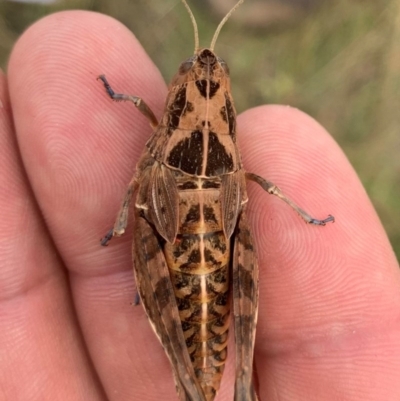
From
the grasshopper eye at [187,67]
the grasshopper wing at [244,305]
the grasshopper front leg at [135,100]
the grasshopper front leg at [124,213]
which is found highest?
the grasshopper eye at [187,67]

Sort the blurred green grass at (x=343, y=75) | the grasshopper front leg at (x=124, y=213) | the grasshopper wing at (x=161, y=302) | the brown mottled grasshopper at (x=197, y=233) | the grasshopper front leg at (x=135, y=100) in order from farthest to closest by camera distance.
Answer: the blurred green grass at (x=343, y=75) → the grasshopper front leg at (x=135, y=100) → the grasshopper front leg at (x=124, y=213) → the brown mottled grasshopper at (x=197, y=233) → the grasshopper wing at (x=161, y=302)

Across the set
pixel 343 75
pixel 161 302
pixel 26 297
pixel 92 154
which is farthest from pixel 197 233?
pixel 343 75

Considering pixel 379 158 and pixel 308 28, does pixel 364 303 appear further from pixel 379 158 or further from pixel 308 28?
pixel 308 28

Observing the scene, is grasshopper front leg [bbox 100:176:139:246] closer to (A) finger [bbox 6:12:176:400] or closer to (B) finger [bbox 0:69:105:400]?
(A) finger [bbox 6:12:176:400]

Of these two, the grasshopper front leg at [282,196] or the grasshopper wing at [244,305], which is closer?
the grasshopper wing at [244,305]

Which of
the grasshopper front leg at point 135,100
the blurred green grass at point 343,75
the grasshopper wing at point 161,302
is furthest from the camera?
the blurred green grass at point 343,75

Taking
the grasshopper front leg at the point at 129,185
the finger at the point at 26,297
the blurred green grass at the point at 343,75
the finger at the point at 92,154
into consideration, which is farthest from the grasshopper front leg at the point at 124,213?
the blurred green grass at the point at 343,75

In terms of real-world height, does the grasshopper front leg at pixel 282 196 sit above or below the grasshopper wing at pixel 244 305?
above

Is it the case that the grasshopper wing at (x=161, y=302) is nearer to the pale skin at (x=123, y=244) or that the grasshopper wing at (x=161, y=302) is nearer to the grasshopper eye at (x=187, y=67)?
the pale skin at (x=123, y=244)

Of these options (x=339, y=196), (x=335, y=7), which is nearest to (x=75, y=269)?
(x=339, y=196)
